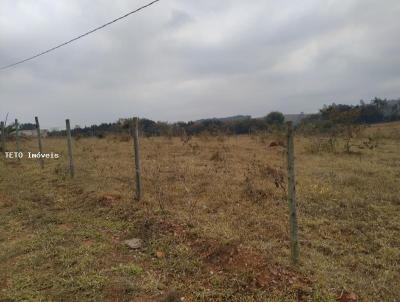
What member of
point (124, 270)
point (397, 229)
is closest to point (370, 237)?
point (397, 229)

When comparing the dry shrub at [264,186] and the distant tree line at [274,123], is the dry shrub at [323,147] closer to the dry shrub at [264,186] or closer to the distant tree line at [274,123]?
the distant tree line at [274,123]

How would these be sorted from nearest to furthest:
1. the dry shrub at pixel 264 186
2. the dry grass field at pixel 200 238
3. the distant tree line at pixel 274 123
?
the dry grass field at pixel 200 238 → the dry shrub at pixel 264 186 → the distant tree line at pixel 274 123

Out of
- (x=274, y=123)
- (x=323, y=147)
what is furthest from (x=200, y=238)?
(x=274, y=123)

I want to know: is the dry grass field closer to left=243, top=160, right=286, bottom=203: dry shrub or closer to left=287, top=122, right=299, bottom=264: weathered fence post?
left=243, top=160, right=286, bottom=203: dry shrub

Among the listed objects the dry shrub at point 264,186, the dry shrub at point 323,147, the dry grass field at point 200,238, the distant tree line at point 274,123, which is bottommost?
the dry grass field at point 200,238

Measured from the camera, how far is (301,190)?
22.3ft

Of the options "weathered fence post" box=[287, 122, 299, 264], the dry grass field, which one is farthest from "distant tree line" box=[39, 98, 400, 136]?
the dry grass field

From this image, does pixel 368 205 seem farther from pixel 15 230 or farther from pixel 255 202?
pixel 15 230

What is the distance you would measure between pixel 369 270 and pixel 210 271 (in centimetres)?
167

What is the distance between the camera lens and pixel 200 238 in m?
4.41

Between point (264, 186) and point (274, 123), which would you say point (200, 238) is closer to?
point (264, 186)

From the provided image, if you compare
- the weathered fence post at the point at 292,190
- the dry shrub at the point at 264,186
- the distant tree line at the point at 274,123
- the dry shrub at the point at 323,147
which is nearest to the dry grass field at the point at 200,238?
the dry shrub at the point at 264,186

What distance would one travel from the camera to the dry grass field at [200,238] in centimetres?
339

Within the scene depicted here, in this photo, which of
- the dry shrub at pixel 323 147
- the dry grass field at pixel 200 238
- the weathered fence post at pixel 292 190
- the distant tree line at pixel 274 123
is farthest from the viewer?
the distant tree line at pixel 274 123
